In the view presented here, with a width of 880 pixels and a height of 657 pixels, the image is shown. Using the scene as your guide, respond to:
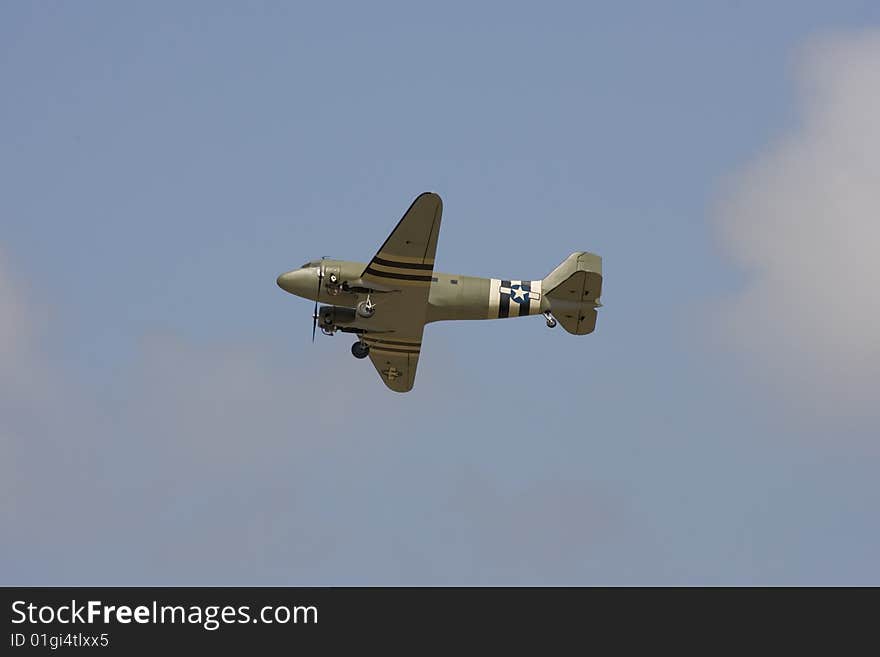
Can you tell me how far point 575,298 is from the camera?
74375 mm

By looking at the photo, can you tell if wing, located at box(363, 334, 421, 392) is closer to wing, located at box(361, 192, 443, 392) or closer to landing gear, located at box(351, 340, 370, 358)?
wing, located at box(361, 192, 443, 392)

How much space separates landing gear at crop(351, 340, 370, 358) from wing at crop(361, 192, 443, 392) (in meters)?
0.26

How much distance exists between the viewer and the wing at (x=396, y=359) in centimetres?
7500

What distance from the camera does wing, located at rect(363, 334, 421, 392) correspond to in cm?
7500

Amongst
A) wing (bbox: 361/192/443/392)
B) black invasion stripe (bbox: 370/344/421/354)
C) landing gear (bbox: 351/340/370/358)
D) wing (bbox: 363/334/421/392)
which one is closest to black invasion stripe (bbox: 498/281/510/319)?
wing (bbox: 361/192/443/392)

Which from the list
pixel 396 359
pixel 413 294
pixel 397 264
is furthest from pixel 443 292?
pixel 396 359

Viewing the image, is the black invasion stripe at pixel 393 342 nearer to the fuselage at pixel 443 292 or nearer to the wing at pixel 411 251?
the fuselage at pixel 443 292

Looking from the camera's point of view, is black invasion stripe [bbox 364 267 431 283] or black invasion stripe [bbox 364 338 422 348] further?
black invasion stripe [bbox 364 338 422 348]

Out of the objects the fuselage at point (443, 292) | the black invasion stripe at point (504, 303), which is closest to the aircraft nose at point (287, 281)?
the fuselage at point (443, 292)

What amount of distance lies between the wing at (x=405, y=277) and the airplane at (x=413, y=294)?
0.04 metres

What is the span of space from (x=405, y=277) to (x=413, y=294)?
0.93 meters

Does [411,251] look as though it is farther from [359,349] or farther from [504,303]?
[359,349]
